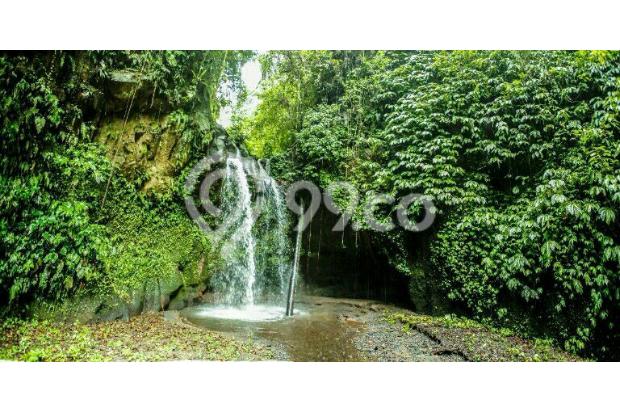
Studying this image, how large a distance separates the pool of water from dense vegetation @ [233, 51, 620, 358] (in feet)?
5.90

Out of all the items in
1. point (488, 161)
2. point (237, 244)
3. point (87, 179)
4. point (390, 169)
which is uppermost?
point (488, 161)

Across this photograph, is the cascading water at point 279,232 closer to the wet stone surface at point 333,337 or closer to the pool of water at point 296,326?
the pool of water at point 296,326

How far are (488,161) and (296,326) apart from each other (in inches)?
166

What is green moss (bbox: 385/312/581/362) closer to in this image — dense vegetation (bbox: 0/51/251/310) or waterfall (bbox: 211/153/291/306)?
waterfall (bbox: 211/153/291/306)

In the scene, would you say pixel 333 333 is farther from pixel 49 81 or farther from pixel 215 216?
pixel 49 81

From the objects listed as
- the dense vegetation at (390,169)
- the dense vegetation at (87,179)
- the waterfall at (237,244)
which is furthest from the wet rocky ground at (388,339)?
the dense vegetation at (87,179)

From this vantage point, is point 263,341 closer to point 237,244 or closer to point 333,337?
point 333,337

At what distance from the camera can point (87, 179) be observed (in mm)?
5359

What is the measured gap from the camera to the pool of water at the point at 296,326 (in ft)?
15.3

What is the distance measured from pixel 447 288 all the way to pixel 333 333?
2.19 m

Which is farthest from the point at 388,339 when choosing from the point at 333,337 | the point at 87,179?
the point at 87,179

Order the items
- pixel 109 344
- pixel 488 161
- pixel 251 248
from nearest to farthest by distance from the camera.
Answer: pixel 109 344, pixel 488 161, pixel 251 248

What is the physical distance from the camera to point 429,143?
247 inches

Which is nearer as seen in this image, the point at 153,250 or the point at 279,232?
the point at 153,250
